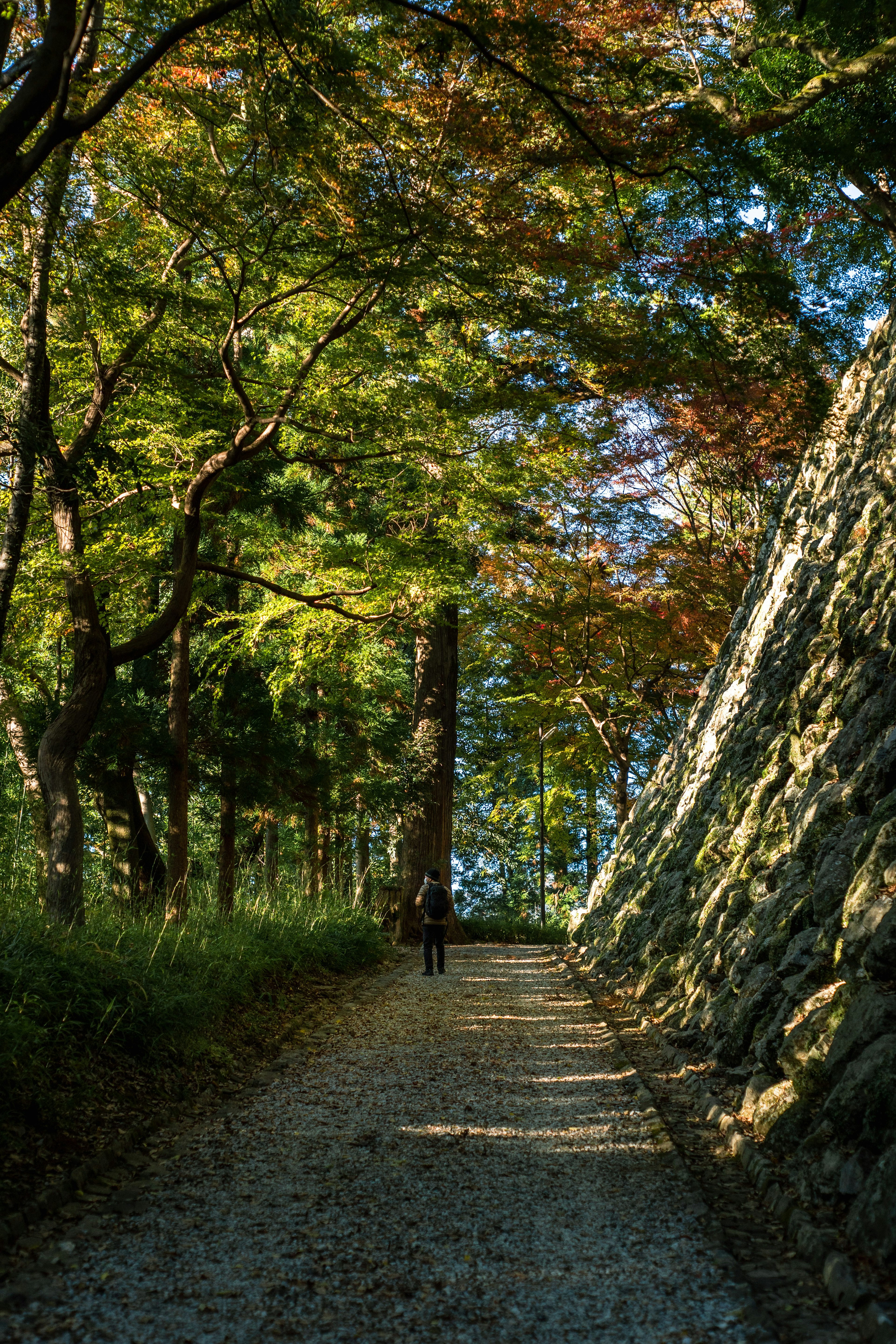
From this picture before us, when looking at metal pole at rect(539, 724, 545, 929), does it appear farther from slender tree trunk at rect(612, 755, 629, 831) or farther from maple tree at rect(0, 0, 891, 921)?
maple tree at rect(0, 0, 891, 921)

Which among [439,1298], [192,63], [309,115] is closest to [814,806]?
[439,1298]

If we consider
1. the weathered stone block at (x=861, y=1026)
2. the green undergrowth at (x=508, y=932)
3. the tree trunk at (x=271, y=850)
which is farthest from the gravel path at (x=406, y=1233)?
the green undergrowth at (x=508, y=932)

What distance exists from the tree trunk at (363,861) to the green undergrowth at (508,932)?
244 cm

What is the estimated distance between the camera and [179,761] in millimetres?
9844

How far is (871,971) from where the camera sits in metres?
3.78

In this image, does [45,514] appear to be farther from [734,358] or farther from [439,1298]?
[439,1298]

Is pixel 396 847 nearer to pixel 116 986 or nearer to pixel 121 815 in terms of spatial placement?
pixel 121 815

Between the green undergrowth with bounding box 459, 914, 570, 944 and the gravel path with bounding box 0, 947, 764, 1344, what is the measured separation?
14.7m

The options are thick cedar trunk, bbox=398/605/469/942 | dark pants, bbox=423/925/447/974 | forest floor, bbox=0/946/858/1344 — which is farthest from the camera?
thick cedar trunk, bbox=398/605/469/942

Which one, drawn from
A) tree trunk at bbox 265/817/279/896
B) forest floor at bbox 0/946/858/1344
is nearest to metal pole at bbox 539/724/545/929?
tree trunk at bbox 265/817/279/896

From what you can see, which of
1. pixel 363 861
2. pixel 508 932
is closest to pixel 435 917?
pixel 508 932

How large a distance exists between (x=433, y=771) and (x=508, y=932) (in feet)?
19.6

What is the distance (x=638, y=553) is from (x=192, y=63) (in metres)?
10.7

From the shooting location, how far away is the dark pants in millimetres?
11055
